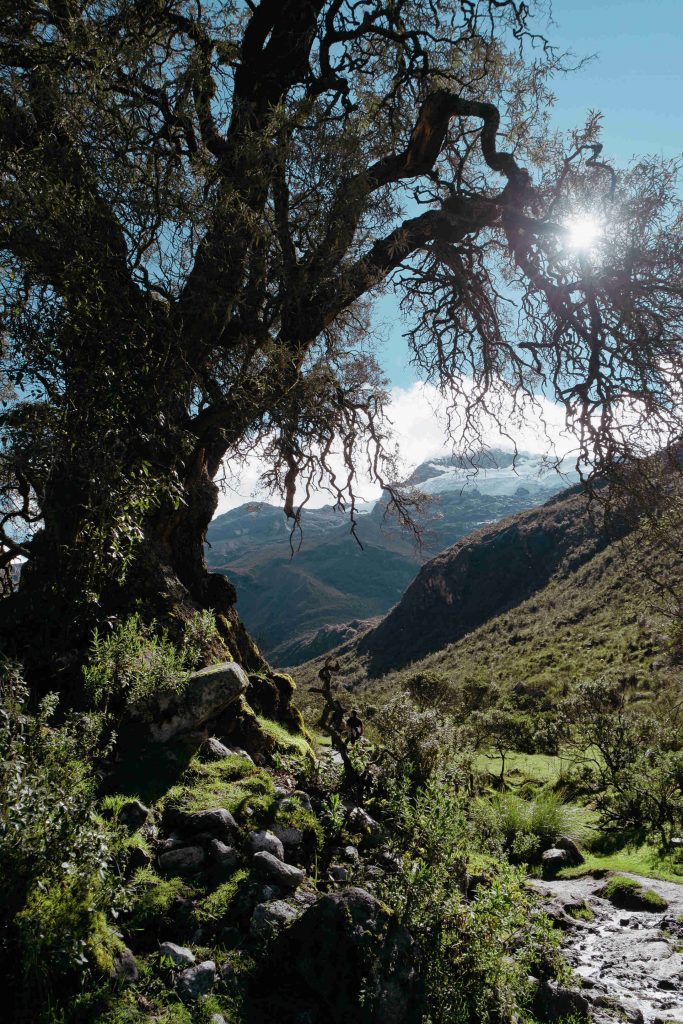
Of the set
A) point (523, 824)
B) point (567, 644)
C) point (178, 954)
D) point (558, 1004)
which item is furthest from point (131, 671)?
point (567, 644)

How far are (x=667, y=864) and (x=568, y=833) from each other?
2249 millimetres

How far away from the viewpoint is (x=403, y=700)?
12125mm

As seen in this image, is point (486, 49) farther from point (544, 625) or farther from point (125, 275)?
point (544, 625)

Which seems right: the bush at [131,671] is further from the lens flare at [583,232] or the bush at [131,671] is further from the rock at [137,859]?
the lens flare at [583,232]

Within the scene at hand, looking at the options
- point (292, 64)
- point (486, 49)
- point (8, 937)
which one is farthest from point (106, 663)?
point (486, 49)

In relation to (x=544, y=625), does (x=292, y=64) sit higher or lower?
higher

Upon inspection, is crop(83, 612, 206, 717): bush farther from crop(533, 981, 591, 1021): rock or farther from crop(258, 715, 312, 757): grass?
crop(533, 981, 591, 1021): rock

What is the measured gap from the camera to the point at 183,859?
5.07 metres

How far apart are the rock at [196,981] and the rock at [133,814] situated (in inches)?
54.6

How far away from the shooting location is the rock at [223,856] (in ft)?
16.9

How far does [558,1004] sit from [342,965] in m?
2.48

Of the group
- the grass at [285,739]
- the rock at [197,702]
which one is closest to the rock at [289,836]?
the rock at [197,702]

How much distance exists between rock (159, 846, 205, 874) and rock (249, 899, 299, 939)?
66 cm

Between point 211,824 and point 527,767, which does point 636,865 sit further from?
point 527,767
